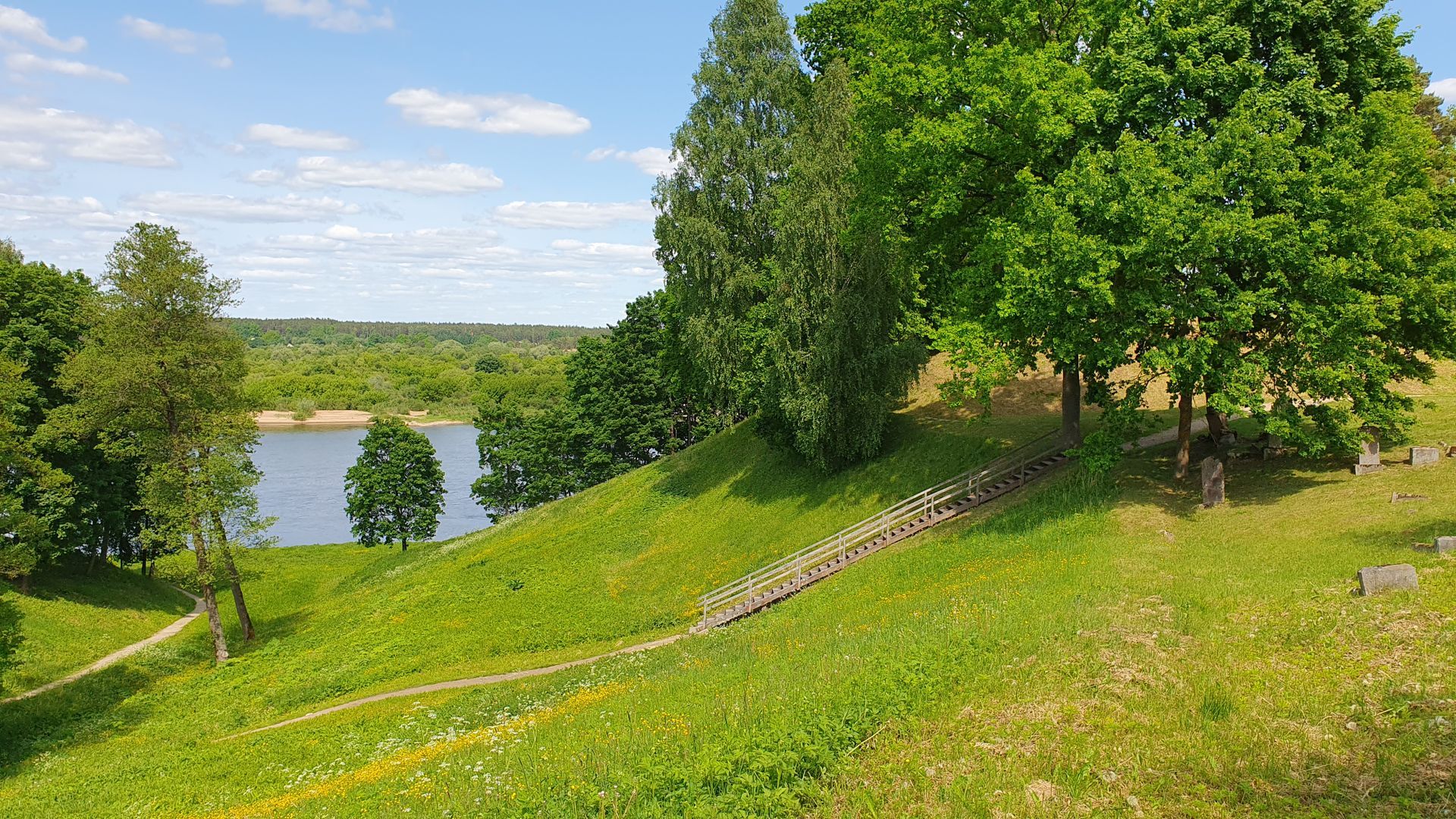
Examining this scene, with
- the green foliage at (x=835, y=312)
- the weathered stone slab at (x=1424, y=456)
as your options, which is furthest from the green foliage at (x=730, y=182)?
the weathered stone slab at (x=1424, y=456)

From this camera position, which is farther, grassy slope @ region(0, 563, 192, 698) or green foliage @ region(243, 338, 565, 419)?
green foliage @ region(243, 338, 565, 419)

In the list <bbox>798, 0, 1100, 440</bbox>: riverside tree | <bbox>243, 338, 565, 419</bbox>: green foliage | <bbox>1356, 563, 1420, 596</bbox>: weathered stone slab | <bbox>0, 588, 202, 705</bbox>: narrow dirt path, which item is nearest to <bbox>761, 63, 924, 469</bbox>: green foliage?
<bbox>798, 0, 1100, 440</bbox>: riverside tree

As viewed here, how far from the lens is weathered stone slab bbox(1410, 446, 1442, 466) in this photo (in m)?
19.4

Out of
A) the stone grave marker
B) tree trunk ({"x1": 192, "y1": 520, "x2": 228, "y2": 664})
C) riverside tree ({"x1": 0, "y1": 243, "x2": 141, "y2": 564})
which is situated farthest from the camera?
riverside tree ({"x1": 0, "y1": 243, "x2": 141, "y2": 564})

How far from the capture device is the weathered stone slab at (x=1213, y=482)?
2000cm

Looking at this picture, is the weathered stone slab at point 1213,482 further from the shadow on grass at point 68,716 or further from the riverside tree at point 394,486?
the riverside tree at point 394,486

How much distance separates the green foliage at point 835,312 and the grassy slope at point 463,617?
7.98 feet

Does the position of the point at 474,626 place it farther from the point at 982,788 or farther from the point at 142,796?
the point at 982,788

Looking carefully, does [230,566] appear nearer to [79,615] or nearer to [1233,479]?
[79,615]

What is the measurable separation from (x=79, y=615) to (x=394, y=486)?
2674 cm

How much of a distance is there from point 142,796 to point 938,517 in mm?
19813

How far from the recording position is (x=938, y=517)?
2455cm

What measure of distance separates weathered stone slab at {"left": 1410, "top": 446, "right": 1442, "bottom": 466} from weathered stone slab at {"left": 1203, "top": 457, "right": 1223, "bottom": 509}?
425cm

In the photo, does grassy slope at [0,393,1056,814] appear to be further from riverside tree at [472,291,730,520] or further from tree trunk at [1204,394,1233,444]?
riverside tree at [472,291,730,520]
